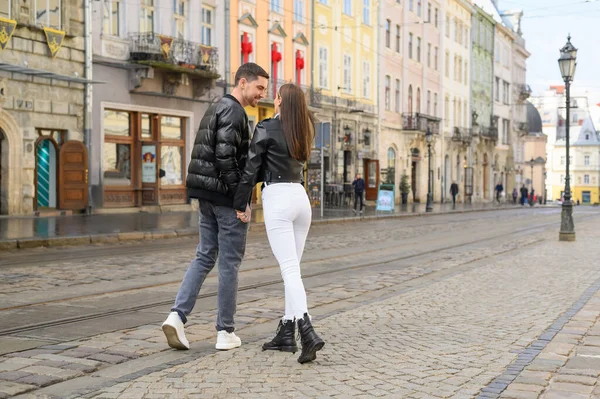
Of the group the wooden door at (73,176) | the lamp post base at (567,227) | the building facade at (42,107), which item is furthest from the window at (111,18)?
the lamp post base at (567,227)

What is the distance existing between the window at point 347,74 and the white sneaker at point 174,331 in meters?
36.7

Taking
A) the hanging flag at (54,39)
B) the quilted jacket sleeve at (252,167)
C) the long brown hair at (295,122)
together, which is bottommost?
the quilted jacket sleeve at (252,167)

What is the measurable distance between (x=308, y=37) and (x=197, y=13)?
31.0ft

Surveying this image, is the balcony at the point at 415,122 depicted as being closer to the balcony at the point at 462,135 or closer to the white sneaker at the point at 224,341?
the balcony at the point at 462,135

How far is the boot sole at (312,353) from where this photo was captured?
5.22m

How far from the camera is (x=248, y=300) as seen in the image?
834 centimetres

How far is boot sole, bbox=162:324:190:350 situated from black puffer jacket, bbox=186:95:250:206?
924mm

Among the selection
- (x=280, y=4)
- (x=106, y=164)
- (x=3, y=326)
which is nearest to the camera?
(x=3, y=326)

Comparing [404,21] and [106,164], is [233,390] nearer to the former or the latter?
[106,164]

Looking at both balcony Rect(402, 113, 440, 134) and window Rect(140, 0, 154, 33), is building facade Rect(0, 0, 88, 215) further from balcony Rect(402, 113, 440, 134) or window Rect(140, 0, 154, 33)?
balcony Rect(402, 113, 440, 134)

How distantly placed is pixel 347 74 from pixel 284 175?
122 feet

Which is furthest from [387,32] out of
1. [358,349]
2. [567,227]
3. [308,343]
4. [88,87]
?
[308,343]

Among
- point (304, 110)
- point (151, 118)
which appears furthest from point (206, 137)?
point (151, 118)

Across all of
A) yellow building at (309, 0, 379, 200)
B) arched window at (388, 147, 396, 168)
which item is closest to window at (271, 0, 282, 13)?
yellow building at (309, 0, 379, 200)
